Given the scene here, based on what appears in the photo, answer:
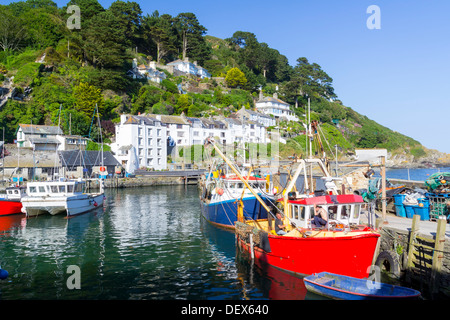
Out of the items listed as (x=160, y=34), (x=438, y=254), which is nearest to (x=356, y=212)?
(x=438, y=254)

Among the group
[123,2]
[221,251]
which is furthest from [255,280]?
[123,2]

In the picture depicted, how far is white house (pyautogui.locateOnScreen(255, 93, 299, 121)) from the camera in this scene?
116 metres

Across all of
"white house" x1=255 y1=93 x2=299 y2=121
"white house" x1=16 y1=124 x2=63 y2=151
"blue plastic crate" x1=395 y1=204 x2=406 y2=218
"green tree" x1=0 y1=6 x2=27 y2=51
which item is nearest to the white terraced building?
"white house" x1=16 y1=124 x2=63 y2=151

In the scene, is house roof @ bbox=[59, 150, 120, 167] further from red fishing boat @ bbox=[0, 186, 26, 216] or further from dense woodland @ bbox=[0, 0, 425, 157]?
red fishing boat @ bbox=[0, 186, 26, 216]

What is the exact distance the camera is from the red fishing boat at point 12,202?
109 ft

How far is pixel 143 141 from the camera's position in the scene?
75312mm

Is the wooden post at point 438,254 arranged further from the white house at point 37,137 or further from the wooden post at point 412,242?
the white house at point 37,137

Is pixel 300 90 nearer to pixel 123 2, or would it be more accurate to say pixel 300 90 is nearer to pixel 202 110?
pixel 202 110

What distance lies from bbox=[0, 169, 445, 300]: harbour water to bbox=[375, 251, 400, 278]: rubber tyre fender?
4.07 metres

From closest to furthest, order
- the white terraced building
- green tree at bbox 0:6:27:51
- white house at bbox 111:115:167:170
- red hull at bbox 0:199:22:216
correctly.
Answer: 1. red hull at bbox 0:199:22:216
2. white house at bbox 111:115:167:170
3. the white terraced building
4. green tree at bbox 0:6:27:51

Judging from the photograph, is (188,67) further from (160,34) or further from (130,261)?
(130,261)

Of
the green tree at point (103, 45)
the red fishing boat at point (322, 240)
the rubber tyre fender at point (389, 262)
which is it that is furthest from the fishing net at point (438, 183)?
the green tree at point (103, 45)

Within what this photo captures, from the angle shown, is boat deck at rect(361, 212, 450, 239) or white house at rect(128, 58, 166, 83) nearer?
boat deck at rect(361, 212, 450, 239)

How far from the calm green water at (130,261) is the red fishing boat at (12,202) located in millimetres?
1263
